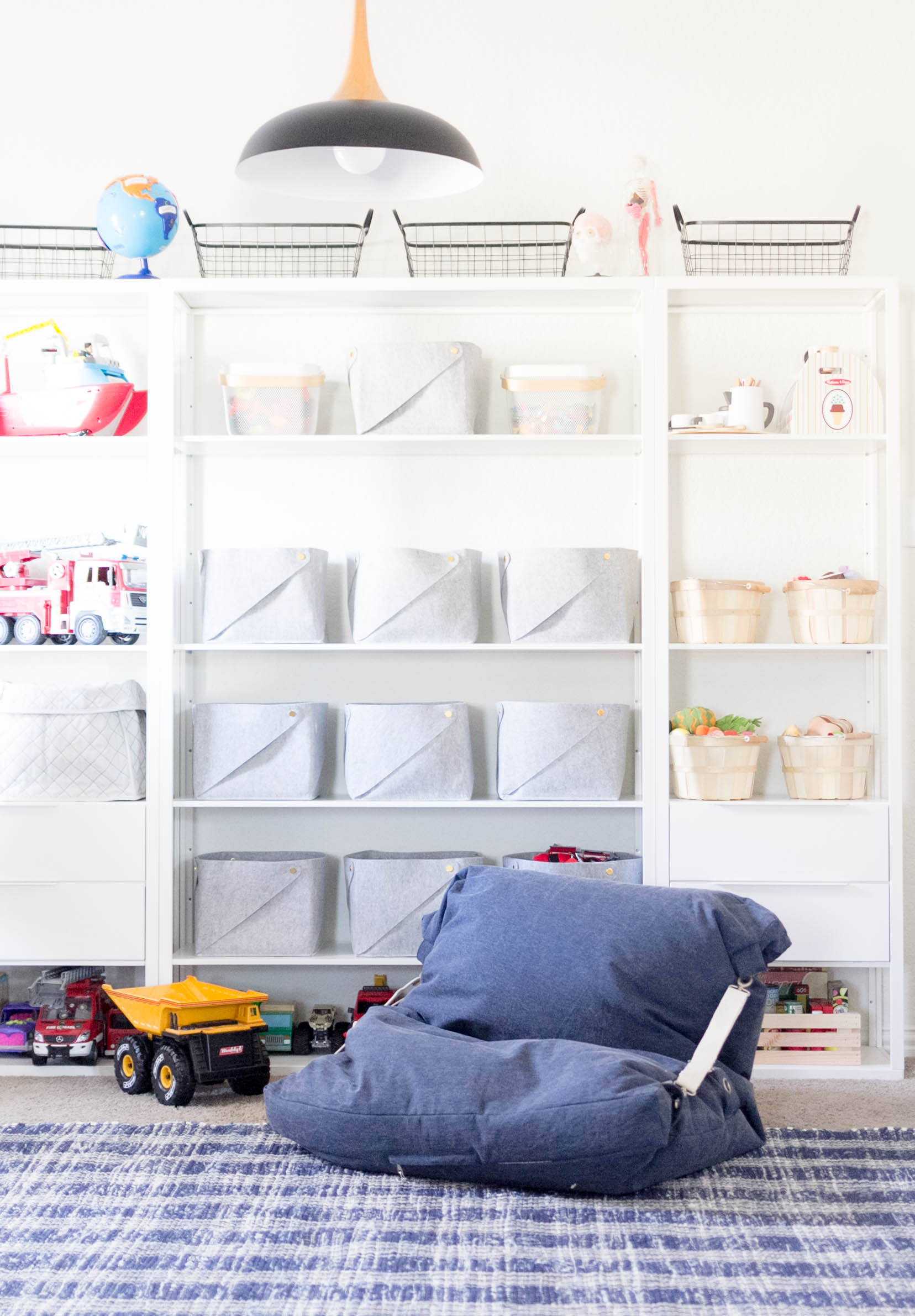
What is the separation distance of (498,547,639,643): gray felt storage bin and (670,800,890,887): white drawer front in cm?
44

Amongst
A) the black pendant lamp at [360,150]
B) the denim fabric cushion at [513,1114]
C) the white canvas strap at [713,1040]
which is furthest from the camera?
the black pendant lamp at [360,150]

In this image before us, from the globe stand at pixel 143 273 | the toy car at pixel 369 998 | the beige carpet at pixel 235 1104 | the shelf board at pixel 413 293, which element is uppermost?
the globe stand at pixel 143 273

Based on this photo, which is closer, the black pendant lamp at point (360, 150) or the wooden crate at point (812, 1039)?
the black pendant lamp at point (360, 150)

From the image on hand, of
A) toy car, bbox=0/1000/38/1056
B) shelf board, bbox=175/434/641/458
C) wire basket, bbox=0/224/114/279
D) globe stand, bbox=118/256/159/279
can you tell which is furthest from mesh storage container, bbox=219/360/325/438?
toy car, bbox=0/1000/38/1056

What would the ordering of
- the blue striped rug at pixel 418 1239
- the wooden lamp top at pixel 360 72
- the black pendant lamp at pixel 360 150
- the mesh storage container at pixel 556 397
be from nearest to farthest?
1. the blue striped rug at pixel 418 1239
2. the black pendant lamp at pixel 360 150
3. the wooden lamp top at pixel 360 72
4. the mesh storage container at pixel 556 397

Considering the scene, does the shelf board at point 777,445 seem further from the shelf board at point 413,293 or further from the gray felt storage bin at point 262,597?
the gray felt storage bin at point 262,597

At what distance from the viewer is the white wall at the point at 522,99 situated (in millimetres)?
2943

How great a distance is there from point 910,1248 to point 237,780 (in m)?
1.74

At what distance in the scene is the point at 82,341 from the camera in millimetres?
2947

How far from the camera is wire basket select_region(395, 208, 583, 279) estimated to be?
9.64 feet

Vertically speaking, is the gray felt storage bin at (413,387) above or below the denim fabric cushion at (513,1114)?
above

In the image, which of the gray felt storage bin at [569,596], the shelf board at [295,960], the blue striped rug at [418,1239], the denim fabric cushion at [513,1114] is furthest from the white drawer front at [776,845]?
the blue striped rug at [418,1239]

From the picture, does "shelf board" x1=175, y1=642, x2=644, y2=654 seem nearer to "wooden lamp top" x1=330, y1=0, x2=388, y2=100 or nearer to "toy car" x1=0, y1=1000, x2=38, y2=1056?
"toy car" x1=0, y1=1000, x2=38, y2=1056

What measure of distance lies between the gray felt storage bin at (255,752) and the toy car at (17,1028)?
2.20ft
